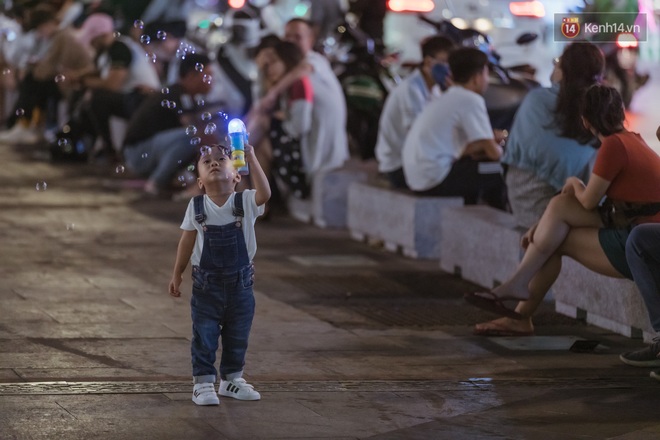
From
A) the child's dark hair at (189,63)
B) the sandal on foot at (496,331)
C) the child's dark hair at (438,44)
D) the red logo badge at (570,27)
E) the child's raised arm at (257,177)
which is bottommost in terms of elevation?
the sandal on foot at (496,331)

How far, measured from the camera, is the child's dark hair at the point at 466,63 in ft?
35.5

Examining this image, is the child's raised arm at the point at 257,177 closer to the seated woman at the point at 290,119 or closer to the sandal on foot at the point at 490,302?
the sandal on foot at the point at 490,302

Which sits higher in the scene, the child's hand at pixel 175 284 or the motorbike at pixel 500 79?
the motorbike at pixel 500 79

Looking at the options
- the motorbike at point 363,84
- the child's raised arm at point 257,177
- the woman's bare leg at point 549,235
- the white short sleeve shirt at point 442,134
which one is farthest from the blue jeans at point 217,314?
the motorbike at point 363,84

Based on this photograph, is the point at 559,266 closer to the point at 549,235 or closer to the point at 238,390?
the point at 549,235

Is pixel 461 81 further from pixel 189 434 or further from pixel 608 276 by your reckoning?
pixel 189 434

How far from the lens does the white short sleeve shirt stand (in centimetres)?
1107

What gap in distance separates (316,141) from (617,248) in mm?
5898

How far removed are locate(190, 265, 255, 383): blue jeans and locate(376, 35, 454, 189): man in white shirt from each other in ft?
18.2

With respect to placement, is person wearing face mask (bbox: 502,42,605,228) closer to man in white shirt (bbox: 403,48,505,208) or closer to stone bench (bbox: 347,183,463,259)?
man in white shirt (bbox: 403,48,505,208)

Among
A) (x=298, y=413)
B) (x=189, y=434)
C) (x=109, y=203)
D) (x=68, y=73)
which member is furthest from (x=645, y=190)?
(x=68, y=73)

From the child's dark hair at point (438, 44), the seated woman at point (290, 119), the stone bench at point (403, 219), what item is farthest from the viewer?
the seated woman at point (290, 119)

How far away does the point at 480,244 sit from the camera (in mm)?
10273

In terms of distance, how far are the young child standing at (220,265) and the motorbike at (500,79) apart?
19.5 ft
